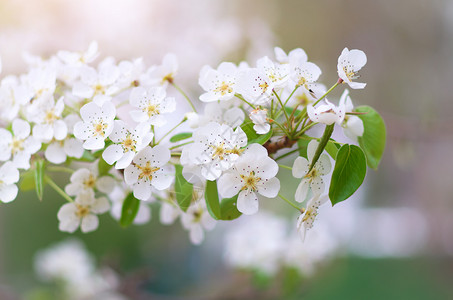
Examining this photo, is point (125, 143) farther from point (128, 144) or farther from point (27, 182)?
point (27, 182)

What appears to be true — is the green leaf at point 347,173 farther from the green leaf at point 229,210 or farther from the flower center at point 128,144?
the flower center at point 128,144

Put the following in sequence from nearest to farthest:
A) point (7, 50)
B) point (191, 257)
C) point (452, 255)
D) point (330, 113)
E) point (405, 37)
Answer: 1. point (330, 113)
2. point (7, 50)
3. point (191, 257)
4. point (452, 255)
5. point (405, 37)

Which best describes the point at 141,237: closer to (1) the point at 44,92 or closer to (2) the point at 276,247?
(2) the point at 276,247

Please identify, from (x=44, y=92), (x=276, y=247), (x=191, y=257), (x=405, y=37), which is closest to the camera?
(x=44, y=92)

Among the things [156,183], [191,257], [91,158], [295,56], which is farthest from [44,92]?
[191,257]

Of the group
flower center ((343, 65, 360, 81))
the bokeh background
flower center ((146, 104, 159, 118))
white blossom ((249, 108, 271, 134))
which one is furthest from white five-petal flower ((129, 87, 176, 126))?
the bokeh background

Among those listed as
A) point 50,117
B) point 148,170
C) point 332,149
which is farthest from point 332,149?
point 50,117

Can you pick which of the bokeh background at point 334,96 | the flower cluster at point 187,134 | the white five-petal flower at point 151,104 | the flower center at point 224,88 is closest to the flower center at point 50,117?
the flower cluster at point 187,134
